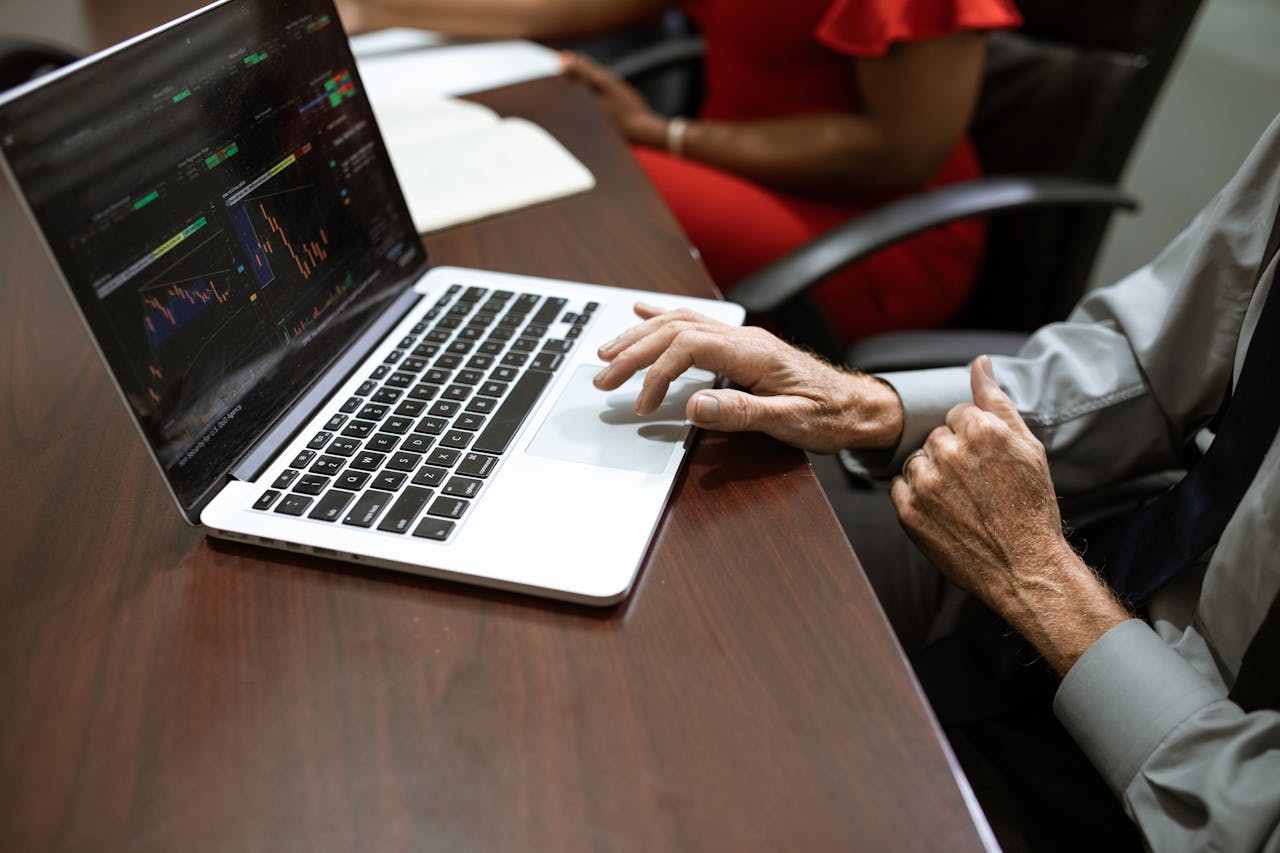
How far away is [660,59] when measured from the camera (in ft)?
5.46

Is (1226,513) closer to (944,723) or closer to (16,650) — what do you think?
(944,723)

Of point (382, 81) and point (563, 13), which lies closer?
point (382, 81)

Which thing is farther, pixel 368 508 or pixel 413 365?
pixel 413 365

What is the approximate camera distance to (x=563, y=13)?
157 centimetres

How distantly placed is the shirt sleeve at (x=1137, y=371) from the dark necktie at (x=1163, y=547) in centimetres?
3

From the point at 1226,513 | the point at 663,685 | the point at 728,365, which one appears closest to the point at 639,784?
the point at 663,685

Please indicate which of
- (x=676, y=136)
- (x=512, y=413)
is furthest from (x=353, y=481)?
(x=676, y=136)

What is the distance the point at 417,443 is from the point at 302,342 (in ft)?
0.43

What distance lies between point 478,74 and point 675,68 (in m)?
0.48

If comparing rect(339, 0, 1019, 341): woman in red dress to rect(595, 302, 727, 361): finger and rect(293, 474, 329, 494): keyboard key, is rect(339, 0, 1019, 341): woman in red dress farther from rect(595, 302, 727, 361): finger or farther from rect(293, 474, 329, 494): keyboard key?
rect(293, 474, 329, 494): keyboard key

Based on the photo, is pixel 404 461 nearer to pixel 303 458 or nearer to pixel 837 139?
pixel 303 458

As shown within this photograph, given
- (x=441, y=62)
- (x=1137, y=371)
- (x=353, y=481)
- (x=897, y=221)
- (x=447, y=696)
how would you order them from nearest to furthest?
(x=447, y=696) → (x=353, y=481) → (x=1137, y=371) → (x=897, y=221) → (x=441, y=62)

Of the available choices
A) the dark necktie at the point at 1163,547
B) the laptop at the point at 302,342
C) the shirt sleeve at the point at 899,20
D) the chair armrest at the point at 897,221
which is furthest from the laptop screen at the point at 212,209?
the shirt sleeve at the point at 899,20

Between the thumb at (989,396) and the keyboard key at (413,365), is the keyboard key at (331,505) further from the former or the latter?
the thumb at (989,396)
